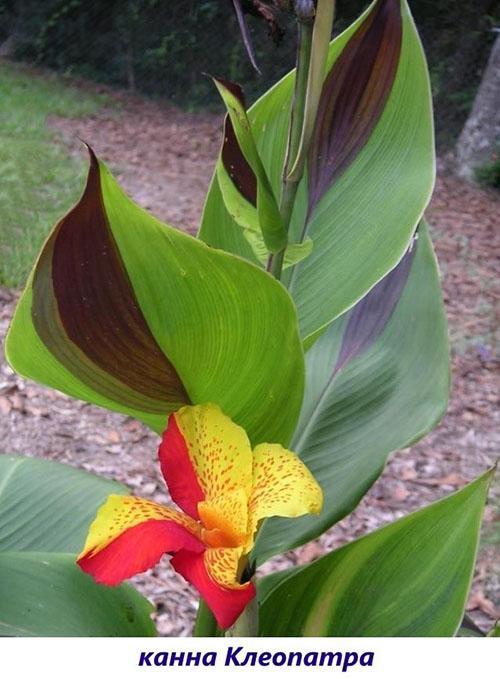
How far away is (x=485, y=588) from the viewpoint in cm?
170

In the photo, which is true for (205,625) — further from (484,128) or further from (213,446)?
Answer: (484,128)

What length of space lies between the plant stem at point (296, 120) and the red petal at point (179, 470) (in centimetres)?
11

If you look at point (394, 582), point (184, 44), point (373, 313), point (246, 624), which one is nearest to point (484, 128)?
point (184, 44)

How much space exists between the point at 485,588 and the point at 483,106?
9.58 ft

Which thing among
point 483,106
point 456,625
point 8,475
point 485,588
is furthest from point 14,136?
point 456,625

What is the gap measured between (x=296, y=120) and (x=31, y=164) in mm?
3859

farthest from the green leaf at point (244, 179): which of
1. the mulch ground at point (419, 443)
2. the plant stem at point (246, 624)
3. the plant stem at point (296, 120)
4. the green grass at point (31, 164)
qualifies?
the green grass at point (31, 164)

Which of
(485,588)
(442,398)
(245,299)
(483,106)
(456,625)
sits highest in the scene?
(245,299)

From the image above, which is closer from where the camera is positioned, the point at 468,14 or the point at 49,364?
the point at 49,364

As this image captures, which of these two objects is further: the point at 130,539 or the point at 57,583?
the point at 57,583

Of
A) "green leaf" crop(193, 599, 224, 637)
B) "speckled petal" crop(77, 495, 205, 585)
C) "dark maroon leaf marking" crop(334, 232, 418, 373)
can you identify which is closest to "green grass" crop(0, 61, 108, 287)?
"dark maroon leaf marking" crop(334, 232, 418, 373)

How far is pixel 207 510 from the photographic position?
465 mm

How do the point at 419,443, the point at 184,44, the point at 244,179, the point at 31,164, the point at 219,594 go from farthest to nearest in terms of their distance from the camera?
the point at 184,44
the point at 31,164
the point at 419,443
the point at 244,179
the point at 219,594

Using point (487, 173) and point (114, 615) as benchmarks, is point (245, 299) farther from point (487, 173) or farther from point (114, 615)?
point (487, 173)
